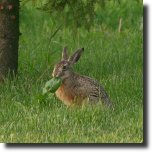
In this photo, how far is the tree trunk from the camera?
603 centimetres

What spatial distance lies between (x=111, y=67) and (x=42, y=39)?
2.76 meters

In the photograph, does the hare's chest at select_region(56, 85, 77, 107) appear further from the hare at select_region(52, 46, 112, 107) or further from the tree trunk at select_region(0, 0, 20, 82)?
the tree trunk at select_region(0, 0, 20, 82)

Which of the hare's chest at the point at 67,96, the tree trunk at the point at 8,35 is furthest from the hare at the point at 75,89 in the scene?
the tree trunk at the point at 8,35

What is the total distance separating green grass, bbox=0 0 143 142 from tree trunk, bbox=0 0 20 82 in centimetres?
28

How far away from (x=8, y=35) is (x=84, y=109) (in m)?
2.26

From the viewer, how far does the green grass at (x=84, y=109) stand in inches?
165

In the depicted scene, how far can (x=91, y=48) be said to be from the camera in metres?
8.39

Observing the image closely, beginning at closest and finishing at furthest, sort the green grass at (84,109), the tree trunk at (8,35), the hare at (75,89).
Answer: the green grass at (84,109)
the hare at (75,89)
the tree trunk at (8,35)

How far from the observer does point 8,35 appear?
608cm

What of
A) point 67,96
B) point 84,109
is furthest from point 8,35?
point 84,109

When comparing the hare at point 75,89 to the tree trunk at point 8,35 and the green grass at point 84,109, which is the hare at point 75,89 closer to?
the green grass at point 84,109

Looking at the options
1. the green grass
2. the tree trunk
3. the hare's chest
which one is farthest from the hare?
the tree trunk

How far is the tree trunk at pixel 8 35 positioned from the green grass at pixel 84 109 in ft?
0.92
